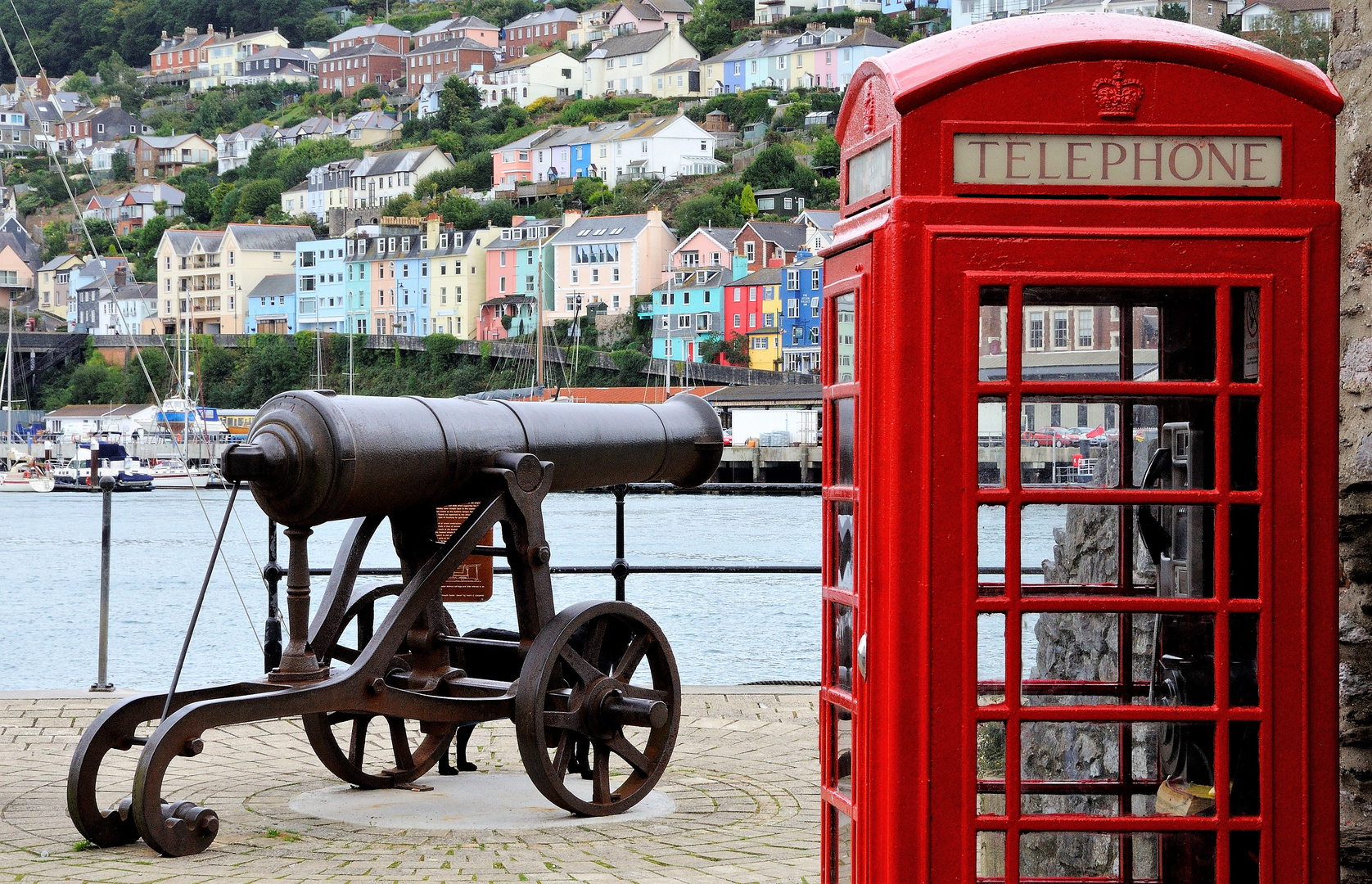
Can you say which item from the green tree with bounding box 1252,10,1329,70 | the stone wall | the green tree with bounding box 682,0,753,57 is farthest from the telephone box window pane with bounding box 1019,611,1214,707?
the green tree with bounding box 682,0,753,57

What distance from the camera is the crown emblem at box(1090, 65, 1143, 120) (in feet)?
10.7

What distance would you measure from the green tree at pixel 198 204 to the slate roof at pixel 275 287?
31.2m

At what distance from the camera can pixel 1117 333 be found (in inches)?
137

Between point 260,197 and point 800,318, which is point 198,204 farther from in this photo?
point 800,318

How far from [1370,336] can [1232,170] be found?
4.09 feet

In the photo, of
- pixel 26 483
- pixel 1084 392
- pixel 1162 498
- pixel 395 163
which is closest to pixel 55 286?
pixel 395 163

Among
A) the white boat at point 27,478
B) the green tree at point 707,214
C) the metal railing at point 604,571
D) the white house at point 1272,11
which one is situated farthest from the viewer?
the green tree at point 707,214

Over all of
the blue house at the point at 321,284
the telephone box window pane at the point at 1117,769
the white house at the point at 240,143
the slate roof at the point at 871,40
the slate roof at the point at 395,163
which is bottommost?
the telephone box window pane at the point at 1117,769

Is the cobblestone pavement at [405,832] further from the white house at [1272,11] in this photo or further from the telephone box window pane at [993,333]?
the white house at [1272,11]

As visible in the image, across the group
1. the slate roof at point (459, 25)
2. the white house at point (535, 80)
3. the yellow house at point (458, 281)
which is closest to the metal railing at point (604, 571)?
the yellow house at point (458, 281)

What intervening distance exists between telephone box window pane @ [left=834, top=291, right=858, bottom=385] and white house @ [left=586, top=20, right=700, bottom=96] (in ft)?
541

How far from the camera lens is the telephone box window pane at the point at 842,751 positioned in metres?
3.60

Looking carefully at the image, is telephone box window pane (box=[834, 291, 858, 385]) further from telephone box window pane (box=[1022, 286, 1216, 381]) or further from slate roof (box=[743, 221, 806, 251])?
slate roof (box=[743, 221, 806, 251])

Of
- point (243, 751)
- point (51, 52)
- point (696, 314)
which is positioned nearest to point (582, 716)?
point (243, 751)
